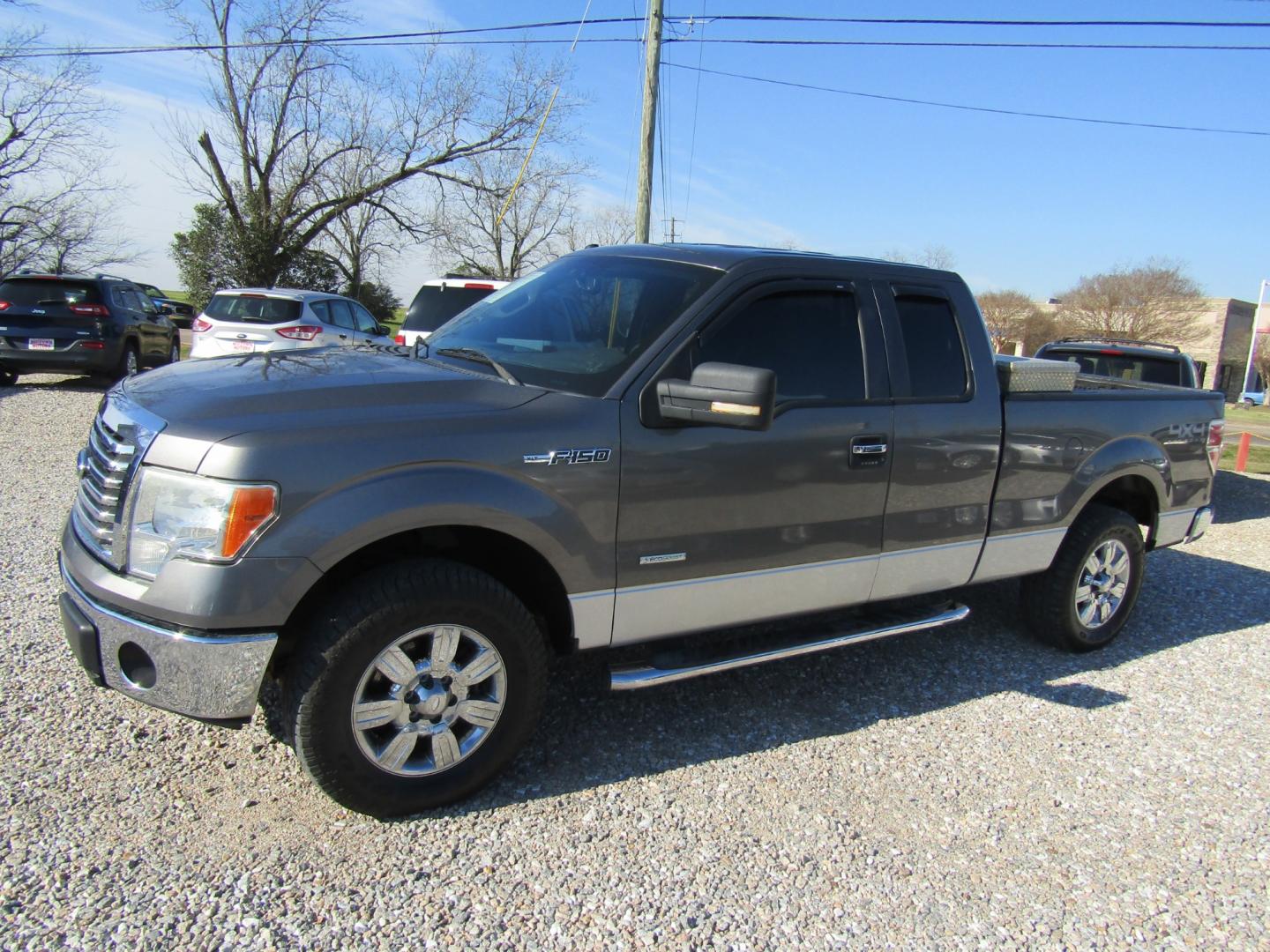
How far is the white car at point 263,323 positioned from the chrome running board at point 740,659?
10091mm

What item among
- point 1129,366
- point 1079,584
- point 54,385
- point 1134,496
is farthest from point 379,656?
point 54,385

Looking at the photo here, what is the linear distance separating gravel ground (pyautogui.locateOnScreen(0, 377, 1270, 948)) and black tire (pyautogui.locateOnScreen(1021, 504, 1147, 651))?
16.3 inches

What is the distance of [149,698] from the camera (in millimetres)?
2807

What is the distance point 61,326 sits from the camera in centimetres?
1310

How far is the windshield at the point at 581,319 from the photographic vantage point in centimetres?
350

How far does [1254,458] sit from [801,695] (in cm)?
1814

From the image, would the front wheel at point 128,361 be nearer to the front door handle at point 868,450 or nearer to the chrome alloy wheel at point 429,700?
the chrome alloy wheel at point 429,700

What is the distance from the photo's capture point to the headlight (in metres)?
2.67

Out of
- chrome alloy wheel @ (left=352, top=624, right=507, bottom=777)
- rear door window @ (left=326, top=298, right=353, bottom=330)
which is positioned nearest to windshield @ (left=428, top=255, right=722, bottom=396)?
chrome alloy wheel @ (left=352, top=624, right=507, bottom=777)

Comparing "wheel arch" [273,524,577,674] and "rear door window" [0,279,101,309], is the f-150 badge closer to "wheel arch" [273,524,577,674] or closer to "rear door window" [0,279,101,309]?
"wheel arch" [273,524,577,674]

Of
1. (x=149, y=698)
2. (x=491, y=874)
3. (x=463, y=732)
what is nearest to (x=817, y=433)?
(x=463, y=732)

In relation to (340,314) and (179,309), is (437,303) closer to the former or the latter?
(340,314)

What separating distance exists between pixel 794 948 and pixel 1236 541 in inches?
328

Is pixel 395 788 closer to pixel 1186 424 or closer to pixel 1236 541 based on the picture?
pixel 1186 424
